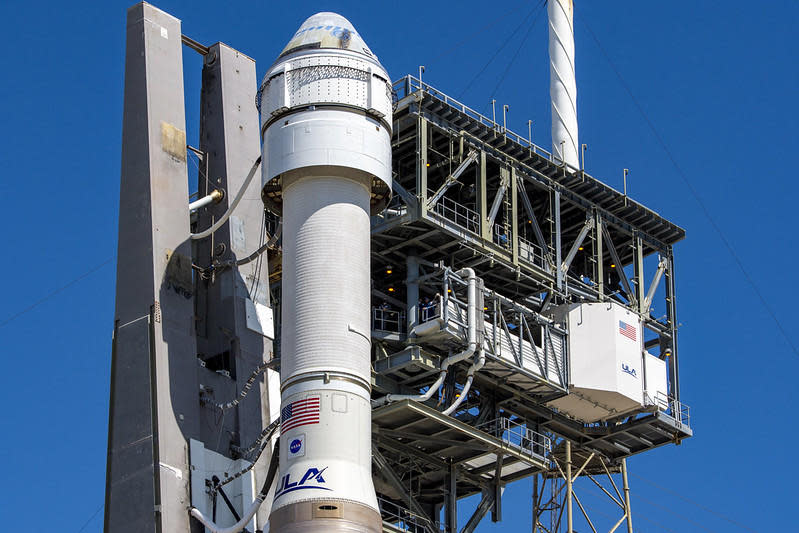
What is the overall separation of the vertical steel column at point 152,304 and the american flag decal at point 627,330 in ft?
46.9

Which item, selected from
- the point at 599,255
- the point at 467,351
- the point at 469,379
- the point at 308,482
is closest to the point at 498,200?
the point at 599,255

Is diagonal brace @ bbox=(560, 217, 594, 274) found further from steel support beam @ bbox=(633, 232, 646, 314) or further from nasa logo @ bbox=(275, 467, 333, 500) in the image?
nasa logo @ bbox=(275, 467, 333, 500)

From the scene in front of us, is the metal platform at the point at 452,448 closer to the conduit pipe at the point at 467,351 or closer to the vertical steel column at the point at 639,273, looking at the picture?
the conduit pipe at the point at 467,351

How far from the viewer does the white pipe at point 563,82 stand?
2228 inches

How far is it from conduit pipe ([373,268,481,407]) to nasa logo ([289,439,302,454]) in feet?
26.8

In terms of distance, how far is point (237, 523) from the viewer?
41.9m

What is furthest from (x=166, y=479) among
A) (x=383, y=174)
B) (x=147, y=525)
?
(x=383, y=174)

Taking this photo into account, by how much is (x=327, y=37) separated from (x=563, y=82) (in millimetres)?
14739

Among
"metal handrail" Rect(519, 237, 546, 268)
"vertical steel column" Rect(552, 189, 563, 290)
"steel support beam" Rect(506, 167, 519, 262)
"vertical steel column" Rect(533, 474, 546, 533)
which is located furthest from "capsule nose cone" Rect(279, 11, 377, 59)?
"vertical steel column" Rect(533, 474, 546, 533)

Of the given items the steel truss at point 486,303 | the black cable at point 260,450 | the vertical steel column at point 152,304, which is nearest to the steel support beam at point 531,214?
the steel truss at point 486,303

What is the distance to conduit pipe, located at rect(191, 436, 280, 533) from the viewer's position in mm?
41500

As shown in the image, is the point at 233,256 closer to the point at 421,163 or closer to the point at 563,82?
the point at 421,163

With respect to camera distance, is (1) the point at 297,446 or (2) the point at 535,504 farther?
(2) the point at 535,504

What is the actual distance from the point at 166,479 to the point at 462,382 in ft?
38.3
